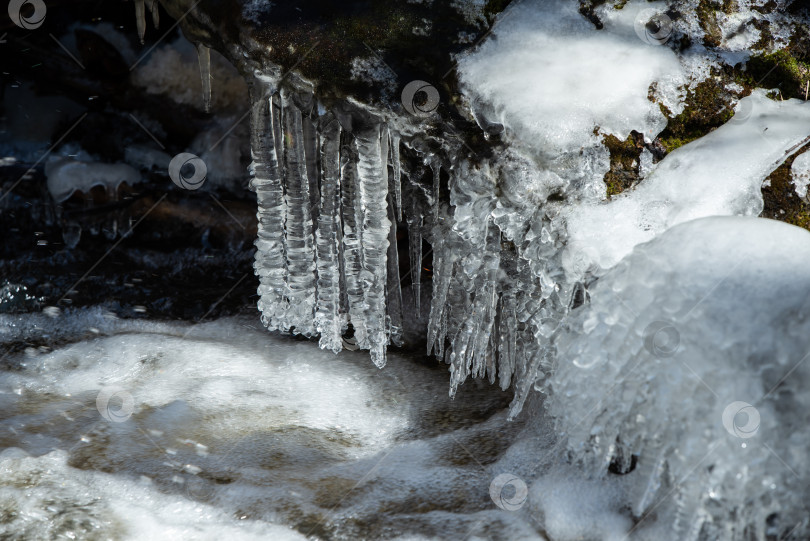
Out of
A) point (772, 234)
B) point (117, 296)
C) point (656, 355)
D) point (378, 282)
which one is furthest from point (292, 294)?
point (772, 234)

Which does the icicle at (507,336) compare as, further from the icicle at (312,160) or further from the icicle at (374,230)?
the icicle at (312,160)

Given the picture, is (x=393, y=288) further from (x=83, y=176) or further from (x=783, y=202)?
(x=83, y=176)

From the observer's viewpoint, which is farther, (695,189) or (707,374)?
(695,189)

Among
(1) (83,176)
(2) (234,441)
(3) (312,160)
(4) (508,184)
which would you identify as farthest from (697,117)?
(1) (83,176)

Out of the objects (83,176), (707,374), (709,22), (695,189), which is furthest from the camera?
(83,176)

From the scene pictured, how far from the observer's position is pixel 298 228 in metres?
2.96

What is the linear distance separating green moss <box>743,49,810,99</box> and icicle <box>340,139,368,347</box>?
147 centimetres

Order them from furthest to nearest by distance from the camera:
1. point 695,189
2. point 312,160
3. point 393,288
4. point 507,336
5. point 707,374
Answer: point 393,288 → point 312,160 → point 507,336 → point 695,189 → point 707,374

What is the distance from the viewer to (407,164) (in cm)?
278

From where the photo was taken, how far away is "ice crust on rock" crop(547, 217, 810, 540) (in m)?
1.90

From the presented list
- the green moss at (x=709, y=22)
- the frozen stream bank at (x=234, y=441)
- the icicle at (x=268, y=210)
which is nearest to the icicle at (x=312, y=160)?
the icicle at (x=268, y=210)

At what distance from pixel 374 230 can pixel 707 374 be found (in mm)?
1316

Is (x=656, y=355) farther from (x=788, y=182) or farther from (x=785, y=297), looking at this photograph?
(x=788, y=182)

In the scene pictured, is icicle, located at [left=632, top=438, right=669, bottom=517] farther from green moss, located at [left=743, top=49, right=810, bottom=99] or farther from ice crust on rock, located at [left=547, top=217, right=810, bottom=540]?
green moss, located at [left=743, top=49, right=810, bottom=99]
